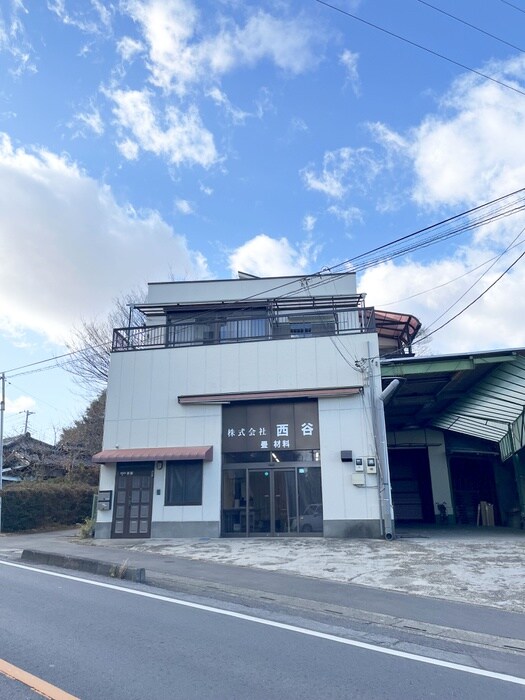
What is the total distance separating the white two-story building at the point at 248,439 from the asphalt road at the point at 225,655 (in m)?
8.53

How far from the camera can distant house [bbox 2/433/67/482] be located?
29.7m

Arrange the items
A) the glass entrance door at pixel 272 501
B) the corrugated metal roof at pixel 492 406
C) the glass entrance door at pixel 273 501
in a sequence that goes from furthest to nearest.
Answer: the corrugated metal roof at pixel 492 406, the glass entrance door at pixel 273 501, the glass entrance door at pixel 272 501

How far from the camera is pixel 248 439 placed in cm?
1652

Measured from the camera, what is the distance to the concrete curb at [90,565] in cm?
935

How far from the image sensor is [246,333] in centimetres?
1911

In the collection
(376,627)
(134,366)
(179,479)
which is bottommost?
(376,627)

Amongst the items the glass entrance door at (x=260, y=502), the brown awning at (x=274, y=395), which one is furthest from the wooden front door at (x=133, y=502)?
the glass entrance door at (x=260, y=502)

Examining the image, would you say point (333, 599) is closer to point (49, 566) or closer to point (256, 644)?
point (256, 644)

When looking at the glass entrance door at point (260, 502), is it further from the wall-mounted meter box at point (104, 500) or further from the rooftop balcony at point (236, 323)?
the rooftop balcony at point (236, 323)

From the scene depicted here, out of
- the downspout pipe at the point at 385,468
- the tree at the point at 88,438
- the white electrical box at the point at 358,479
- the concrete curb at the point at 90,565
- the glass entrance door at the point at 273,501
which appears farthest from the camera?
the tree at the point at 88,438

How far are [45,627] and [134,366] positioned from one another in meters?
12.2

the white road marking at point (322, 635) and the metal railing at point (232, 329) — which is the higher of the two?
the metal railing at point (232, 329)

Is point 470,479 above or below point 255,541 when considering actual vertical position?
above

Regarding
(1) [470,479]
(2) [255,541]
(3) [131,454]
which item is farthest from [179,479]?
(1) [470,479]
